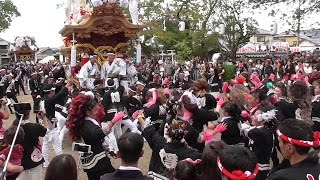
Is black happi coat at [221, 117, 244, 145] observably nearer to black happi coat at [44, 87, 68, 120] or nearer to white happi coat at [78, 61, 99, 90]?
black happi coat at [44, 87, 68, 120]

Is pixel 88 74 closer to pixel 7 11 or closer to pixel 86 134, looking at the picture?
pixel 86 134

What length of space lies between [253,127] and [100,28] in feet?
27.4

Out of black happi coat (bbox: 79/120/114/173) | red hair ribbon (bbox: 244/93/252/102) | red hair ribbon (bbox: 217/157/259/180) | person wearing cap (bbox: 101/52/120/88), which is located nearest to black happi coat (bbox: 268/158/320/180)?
red hair ribbon (bbox: 217/157/259/180)

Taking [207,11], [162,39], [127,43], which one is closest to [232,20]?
[207,11]

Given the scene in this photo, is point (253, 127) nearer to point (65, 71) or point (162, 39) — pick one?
point (65, 71)

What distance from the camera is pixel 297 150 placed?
10.1 ft

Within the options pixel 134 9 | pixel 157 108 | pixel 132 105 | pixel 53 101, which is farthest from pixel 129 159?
pixel 134 9

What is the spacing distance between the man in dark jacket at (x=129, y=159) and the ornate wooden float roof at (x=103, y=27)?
904 centimetres

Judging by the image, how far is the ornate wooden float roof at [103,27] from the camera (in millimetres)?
12203

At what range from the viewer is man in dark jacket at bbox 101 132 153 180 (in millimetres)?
3260

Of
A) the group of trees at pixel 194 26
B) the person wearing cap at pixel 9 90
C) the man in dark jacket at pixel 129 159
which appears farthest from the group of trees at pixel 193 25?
the man in dark jacket at pixel 129 159

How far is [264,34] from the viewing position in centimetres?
6762

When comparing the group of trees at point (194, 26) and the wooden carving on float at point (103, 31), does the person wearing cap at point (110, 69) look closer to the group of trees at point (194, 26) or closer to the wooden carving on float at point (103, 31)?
the wooden carving on float at point (103, 31)

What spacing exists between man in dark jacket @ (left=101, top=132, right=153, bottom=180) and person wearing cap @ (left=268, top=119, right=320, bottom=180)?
1008 mm
